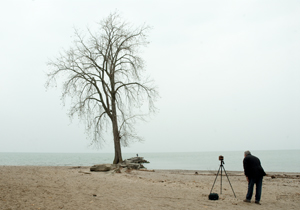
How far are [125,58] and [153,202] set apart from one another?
1641 centimetres

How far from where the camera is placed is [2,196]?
6.86 meters

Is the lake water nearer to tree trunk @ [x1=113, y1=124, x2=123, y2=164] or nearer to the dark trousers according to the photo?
tree trunk @ [x1=113, y1=124, x2=123, y2=164]

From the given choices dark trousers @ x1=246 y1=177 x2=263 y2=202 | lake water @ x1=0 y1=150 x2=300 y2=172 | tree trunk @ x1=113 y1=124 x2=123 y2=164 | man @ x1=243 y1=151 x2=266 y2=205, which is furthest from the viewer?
lake water @ x1=0 y1=150 x2=300 y2=172

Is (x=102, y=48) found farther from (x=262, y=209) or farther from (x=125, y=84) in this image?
(x=262, y=209)

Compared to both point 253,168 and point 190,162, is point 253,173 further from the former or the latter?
point 190,162

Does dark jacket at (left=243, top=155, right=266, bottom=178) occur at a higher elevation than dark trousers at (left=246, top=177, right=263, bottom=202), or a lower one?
higher

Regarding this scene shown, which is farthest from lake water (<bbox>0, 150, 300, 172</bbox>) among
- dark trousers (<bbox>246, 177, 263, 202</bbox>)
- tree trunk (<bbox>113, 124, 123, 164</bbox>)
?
dark trousers (<bbox>246, 177, 263, 202</bbox>)

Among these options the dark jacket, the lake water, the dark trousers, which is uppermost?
the dark jacket

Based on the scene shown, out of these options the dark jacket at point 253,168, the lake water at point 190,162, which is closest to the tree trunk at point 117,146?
the lake water at point 190,162

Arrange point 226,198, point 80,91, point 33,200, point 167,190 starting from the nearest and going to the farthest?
point 33,200 → point 226,198 → point 167,190 → point 80,91

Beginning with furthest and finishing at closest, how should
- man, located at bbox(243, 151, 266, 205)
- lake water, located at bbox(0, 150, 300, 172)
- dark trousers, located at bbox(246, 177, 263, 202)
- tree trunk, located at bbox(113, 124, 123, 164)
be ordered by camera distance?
1. lake water, located at bbox(0, 150, 300, 172)
2. tree trunk, located at bbox(113, 124, 123, 164)
3. man, located at bbox(243, 151, 266, 205)
4. dark trousers, located at bbox(246, 177, 263, 202)

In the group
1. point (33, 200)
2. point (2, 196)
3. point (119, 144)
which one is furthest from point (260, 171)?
point (119, 144)

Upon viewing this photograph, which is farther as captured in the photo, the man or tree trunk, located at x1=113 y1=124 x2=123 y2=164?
tree trunk, located at x1=113 y1=124 x2=123 y2=164

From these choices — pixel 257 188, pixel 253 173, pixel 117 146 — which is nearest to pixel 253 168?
pixel 253 173
